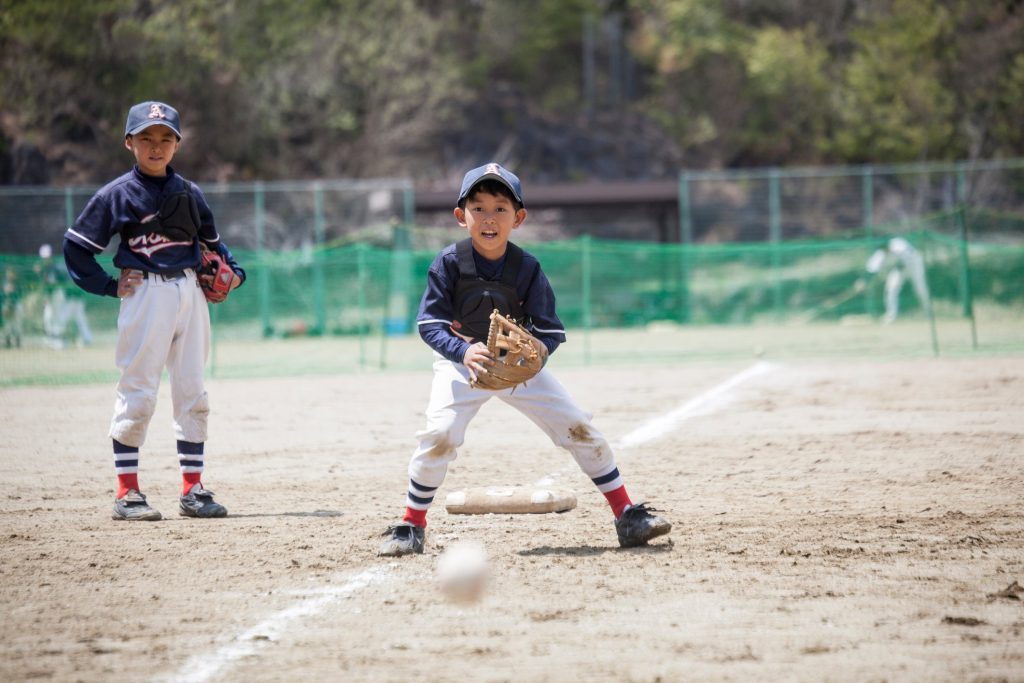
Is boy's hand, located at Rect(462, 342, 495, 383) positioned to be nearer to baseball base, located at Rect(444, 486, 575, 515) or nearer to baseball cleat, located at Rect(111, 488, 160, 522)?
baseball base, located at Rect(444, 486, 575, 515)

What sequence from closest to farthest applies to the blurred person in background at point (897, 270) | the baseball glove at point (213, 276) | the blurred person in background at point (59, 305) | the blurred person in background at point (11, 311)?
the baseball glove at point (213, 276) → the blurred person in background at point (11, 311) → the blurred person in background at point (59, 305) → the blurred person in background at point (897, 270)

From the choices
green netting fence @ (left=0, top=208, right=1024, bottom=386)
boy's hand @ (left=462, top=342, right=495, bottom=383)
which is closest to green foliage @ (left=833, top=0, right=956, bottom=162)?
green netting fence @ (left=0, top=208, right=1024, bottom=386)

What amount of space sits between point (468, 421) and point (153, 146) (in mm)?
2454

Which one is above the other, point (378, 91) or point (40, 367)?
point (378, 91)

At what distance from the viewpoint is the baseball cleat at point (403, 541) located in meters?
5.42

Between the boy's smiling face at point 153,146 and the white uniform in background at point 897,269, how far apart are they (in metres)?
17.7

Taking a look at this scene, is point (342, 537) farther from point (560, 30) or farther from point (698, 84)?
point (560, 30)

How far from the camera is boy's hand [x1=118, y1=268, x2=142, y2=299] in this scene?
641 cm

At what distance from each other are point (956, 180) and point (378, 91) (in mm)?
16596

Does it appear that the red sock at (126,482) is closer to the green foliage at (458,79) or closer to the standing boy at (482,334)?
the standing boy at (482,334)

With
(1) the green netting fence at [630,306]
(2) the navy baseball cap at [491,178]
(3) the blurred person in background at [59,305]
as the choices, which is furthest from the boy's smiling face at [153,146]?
(3) the blurred person in background at [59,305]

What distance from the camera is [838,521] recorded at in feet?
19.9

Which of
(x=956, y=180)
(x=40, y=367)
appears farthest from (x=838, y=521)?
(x=956, y=180)

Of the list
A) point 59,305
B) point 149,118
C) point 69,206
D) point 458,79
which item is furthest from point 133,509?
point 458,79
